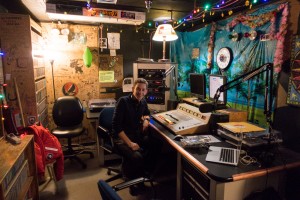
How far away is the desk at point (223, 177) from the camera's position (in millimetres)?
1425

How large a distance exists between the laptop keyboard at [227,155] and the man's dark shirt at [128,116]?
104cm

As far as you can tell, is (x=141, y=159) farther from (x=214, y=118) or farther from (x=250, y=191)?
(x=250, y=191)

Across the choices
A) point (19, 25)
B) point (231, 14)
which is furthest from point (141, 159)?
point (231, 14)

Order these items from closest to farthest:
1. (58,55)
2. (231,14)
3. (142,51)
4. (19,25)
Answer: (19,25)
(231,14)
(58,55)
(142,51)

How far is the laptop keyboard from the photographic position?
5.17 feet

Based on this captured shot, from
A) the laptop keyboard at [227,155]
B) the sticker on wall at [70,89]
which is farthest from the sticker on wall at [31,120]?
the laptop keyboard at [227,155]

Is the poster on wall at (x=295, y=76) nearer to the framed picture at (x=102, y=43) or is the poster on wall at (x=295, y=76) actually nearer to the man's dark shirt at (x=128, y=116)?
the man's dark shirt at (x=128, y=116)

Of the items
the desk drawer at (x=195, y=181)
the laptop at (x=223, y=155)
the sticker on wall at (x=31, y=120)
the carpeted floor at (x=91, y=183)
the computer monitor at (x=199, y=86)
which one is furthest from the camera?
the sticker on wall at (x=31, y=120)

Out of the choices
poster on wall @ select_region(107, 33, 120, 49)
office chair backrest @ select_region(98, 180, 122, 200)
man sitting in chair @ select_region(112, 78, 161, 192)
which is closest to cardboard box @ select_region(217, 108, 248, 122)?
man sitting in chair @ select_region(112, 78, 161, 192)

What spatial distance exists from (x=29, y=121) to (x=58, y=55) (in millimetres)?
1345

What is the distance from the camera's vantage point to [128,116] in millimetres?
2377

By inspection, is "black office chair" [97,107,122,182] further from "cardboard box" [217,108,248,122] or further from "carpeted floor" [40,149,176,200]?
"cardboard box" [217,108,248,122]

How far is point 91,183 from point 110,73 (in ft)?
6.47

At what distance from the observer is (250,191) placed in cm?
161
